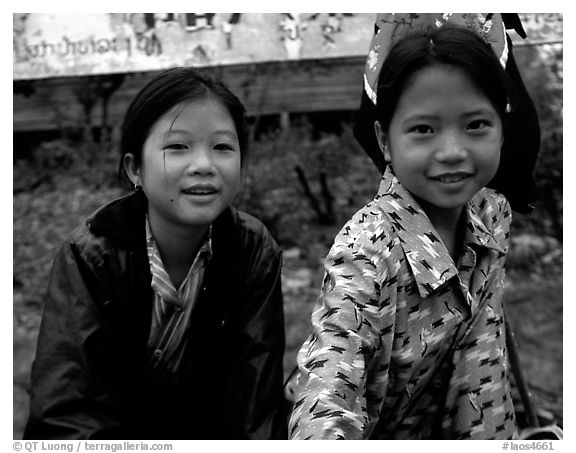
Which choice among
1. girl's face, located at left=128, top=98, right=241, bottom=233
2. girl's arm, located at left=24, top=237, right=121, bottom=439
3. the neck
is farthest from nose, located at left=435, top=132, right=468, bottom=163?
girl's arm, located at left=24, top=237, right=121, bottom=439

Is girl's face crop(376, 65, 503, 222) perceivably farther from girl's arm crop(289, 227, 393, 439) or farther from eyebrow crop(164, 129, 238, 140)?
eyebrow crop(164, 129, 238, 140)

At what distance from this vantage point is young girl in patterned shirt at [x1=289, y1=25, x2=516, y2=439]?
5.00ft

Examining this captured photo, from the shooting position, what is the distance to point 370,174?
2846 mm

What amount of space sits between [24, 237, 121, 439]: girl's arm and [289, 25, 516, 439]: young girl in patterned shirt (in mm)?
493

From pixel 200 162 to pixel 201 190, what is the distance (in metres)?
0.06

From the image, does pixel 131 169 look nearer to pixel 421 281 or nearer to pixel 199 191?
pixel 199 191

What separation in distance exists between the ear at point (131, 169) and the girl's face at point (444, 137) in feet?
2.03

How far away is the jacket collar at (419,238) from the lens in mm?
1607

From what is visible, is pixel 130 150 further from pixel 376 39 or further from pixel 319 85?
pixel 319 85

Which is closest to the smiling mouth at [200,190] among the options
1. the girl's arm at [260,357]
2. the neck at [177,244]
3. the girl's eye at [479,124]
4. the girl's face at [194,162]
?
the girl's face at [194,162]

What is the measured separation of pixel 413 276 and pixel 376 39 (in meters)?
Result: 0.57

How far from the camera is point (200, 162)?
1.82 m

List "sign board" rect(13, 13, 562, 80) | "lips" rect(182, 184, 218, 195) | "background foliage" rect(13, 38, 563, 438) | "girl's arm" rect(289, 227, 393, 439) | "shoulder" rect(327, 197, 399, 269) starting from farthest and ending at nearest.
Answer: "background foliage" rect(13, 38, 563, 438), "sign board" rect(13, 13, 562, 80), "lips" rect(182, 184, 218, 195), "shoulder" rect(327, 197, 399, 269), "girl's arm" rect(289, 227, 393, 439)
